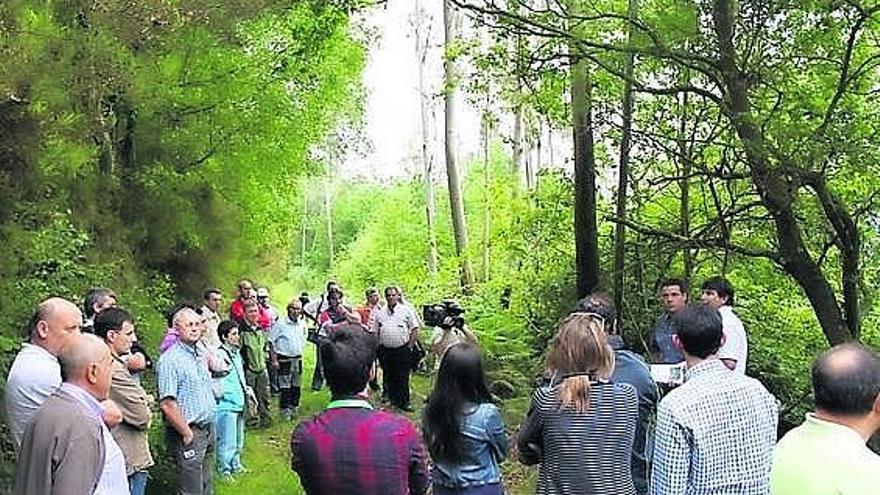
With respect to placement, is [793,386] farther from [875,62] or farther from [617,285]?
[875,62]

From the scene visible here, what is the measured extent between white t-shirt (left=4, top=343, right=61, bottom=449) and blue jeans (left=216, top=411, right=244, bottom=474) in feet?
13.0

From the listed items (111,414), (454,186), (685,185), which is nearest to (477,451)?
(111,414)

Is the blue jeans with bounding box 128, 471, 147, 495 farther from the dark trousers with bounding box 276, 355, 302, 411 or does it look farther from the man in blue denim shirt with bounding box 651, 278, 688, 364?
the dark trousers with bounding box 276, 355, 302, 411

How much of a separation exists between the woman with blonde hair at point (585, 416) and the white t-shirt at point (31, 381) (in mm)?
2375

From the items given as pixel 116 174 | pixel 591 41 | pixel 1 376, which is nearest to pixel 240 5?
pixel 116 174

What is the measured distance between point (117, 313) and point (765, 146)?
5332 millimetres

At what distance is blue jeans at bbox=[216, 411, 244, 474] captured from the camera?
9300 millimetres

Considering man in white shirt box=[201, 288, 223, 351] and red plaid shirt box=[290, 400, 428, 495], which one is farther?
man in white shirt box=[201, 288, 223, 351]

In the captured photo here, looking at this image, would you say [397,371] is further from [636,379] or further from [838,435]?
[838,435]

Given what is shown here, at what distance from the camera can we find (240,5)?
14.1 m

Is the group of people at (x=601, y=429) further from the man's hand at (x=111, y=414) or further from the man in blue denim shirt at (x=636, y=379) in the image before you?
the man's hand at (x=111, y=414)

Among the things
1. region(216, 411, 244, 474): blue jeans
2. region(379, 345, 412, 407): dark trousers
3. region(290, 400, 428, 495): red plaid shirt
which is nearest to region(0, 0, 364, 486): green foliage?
region(216, 411, 244, 474): blue jeans

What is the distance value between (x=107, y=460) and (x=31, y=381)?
3.14ft

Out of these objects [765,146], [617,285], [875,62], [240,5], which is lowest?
[617,285]
